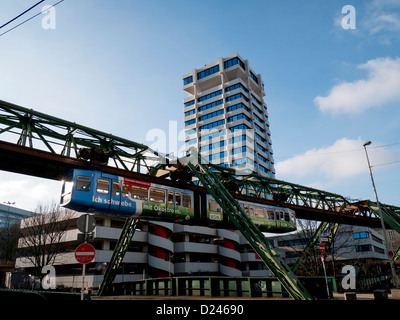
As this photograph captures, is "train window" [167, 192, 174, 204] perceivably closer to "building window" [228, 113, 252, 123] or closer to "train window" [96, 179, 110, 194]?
"train window" [96, 179, 110, 194]

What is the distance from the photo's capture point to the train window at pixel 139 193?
59.9ft

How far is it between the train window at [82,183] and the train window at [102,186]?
57 cm

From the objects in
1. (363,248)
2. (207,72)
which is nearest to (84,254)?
(363,248)

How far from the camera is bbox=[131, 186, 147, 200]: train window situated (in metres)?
18.3

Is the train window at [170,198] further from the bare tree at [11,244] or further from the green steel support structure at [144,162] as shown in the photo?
the bare tree at [11,244]

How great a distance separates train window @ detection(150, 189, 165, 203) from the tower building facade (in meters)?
63.9

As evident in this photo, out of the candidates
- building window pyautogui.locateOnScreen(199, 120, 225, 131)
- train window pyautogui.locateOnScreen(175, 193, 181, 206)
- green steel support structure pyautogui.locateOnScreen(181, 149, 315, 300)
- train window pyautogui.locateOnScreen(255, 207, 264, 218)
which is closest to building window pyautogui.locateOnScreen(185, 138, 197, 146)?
building window pyautogui.locateOnScreen(199, 120, 225, 131)

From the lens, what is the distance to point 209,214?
74.3ft

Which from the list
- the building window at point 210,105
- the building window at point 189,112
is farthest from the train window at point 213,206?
the building window at point 189,112

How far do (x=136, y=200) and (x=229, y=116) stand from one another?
2897 inches

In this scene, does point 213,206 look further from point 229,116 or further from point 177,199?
point 229,116
